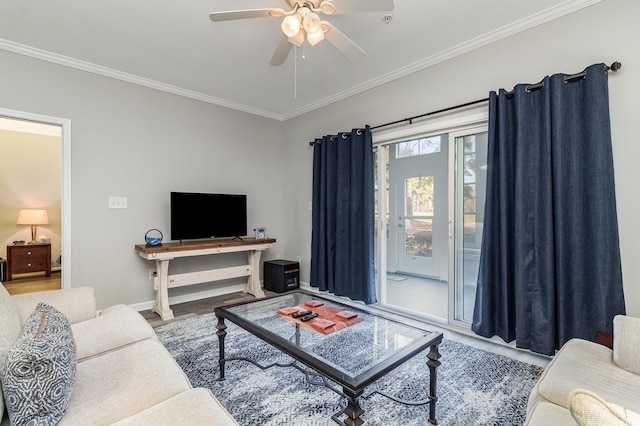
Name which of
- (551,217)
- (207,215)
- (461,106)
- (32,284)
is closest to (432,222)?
(461,106)

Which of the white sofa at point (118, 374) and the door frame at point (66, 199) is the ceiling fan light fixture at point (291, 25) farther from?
the door frame at point (66, 199)

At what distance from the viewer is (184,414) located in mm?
1022

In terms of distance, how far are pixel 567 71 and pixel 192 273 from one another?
12.9 ft

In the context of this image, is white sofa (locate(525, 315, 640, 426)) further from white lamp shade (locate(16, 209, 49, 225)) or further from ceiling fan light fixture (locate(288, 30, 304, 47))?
white lamp shade (locate(16, 209, 49, 225))

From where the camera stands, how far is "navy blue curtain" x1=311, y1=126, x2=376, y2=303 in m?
3.51

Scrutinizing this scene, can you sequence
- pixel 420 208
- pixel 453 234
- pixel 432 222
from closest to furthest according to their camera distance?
pixel 453 234 → pixel 432 222 → pixel 420 208

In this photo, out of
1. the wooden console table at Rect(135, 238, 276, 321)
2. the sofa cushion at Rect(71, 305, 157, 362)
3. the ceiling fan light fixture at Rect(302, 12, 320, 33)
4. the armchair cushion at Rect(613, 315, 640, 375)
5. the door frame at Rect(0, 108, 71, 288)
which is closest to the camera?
the armchair cushion at Rect(613, 315, 640, 375)

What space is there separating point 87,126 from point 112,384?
2.90m

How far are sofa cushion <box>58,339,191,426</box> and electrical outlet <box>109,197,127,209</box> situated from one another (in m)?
2.23

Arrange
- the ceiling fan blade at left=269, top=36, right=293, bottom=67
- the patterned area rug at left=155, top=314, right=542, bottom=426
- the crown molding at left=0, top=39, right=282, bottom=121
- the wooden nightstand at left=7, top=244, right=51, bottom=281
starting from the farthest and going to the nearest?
the wooden nightstand at left=7, top=244, right=51, bottom=281, the crown molding at left=0, top=39, right=282, bottom=121, the ceiling fan blade at left=269, top=36, right=293, bottom=67, the patterned area rug at left=155, top=314, right=542, bottom=426

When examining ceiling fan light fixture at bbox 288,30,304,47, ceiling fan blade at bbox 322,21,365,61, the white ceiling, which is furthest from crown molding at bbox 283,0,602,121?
ceiling fan light fixture at bbox 288,30,304,47

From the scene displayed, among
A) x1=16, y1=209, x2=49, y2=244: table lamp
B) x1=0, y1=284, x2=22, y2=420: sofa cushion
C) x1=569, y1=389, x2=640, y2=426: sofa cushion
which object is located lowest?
x1=0, y1=284, x2=22, y2=420: sofa cushion

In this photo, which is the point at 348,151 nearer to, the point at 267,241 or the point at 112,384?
the point at 267,241

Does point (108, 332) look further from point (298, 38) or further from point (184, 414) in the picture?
point (298, 38)
